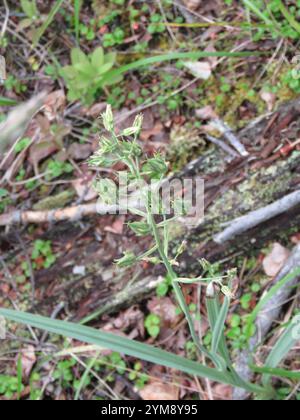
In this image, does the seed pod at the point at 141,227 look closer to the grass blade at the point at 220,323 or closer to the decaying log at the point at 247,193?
the grass blade at the point at 220,323

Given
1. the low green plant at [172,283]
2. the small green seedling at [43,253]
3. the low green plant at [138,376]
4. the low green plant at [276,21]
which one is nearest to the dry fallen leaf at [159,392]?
the low green plant at [138,376]

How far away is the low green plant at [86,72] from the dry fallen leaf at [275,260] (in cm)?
110

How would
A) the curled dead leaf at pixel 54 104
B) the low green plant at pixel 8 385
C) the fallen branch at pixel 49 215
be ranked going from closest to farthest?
the low green plant at pixel 8 385, the fallen branch at pixel 49 215, the curled dead leaf at pixel 54 104

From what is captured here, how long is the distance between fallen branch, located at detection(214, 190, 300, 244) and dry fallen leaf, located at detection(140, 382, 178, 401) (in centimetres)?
58

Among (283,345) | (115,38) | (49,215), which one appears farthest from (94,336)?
(115,38)

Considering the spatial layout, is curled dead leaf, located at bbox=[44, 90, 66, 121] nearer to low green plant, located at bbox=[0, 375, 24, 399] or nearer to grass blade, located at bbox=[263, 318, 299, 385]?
low green plant, located at bbox=[0, 375, 24, 399]

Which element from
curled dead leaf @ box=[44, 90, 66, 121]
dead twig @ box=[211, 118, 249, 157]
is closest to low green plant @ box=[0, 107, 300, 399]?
dead twig @ box=[211, 118, 249, 157]

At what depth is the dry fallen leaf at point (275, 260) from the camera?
1.91 metres

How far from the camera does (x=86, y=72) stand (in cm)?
243

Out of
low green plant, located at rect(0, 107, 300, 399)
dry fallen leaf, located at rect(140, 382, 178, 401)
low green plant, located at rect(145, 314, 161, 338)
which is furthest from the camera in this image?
low green plant, located at rect(145, 314, 161, 338)

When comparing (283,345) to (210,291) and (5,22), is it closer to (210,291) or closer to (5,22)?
(210,291)

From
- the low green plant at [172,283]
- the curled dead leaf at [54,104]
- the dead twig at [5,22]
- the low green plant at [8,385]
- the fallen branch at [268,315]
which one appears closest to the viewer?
the low green plant at [172,283]

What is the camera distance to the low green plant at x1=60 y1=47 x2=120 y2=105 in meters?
2.43
